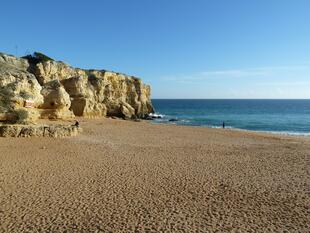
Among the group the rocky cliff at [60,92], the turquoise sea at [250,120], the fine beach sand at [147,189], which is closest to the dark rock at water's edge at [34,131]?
the fine beach sand at [147,189]

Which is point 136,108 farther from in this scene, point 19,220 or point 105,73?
point 19,220

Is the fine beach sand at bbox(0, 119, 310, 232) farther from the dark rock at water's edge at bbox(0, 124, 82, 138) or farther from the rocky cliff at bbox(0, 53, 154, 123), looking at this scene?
the rocky cliff at bbox(0, 53, 154, 123)

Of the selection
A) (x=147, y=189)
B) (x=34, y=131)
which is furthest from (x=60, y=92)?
(x=147, y=189)

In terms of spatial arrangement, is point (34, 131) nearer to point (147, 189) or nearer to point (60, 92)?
point (60, 92)

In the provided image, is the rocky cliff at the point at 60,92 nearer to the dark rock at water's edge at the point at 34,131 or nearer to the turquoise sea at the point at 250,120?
the dark rock at water's edge at the point at 34,131

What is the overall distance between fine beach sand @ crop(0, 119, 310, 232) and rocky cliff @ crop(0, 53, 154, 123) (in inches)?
202

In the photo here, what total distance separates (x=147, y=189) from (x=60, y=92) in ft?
72.1

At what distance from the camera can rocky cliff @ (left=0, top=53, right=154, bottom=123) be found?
2498cm

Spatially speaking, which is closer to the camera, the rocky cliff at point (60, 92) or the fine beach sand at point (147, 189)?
the fine beach sand at point (147, 189)

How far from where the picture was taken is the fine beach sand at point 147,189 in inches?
372

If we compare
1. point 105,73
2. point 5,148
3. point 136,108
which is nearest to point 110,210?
point 5,148

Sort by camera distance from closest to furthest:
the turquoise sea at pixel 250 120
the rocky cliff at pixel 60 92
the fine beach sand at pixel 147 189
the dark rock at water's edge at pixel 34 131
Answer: the fine beach sand at pixel 147 189, the dark rock at water's edge at pixel 34 131, the rocky cliff at pixel 60 92, the turquoise sea at pixel 250 120

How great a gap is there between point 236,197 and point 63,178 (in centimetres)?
700

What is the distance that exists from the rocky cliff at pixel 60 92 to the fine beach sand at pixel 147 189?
5128 millimetres
